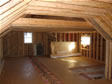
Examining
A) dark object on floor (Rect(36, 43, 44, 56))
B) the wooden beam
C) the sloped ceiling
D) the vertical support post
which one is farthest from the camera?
dark object on floor (Rect(36, 43, 44, 56))

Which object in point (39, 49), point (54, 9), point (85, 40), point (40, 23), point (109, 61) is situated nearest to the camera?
point (54, 9)

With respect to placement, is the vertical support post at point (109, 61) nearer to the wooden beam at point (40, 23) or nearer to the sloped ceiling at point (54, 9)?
the sloped ceiling at point (54, 9)

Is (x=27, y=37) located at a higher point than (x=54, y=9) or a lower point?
lower

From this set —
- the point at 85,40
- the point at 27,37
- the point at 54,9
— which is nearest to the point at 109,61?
the point at 54,9

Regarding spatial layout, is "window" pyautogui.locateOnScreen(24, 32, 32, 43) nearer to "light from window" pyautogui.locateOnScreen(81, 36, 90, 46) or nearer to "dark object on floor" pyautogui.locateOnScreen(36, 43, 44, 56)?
"dark object on floor" pyautogui.locateOnScreen(36, 43, 44, 56)

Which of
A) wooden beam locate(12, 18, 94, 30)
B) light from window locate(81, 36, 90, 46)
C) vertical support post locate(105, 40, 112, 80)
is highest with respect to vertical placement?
wooden beam locate(12, 18, 94, 30)

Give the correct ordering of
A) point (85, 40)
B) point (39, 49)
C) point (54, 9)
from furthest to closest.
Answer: point (39, 49)
point (85, 40)
point (54, 9)

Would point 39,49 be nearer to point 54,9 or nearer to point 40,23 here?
point 40,23

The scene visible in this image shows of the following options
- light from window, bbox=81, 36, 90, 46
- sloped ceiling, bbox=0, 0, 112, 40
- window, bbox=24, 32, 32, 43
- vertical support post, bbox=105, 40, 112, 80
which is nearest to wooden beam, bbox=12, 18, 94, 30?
sloped ceiling, bbox=0, 0, 112, 40

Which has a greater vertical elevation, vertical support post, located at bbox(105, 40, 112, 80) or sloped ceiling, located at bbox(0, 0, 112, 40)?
sloped ceiling, located at bbox(0, 0, 112, 40)

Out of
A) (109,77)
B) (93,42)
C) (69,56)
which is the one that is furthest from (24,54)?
(109,77)

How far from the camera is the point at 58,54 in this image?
8.60 meters

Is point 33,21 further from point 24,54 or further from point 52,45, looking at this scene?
Answer: point 24,54

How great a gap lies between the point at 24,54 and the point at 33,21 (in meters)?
6.43
